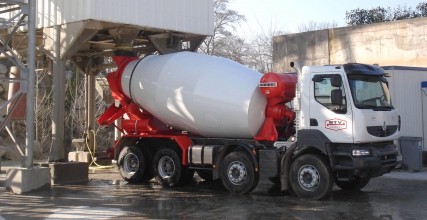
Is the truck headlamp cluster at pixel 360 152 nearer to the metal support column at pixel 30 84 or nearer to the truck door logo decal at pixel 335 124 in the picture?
the truck door logo decal at pixel 335 124

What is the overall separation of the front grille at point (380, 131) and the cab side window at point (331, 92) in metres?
0.66

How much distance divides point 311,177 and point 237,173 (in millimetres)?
1850

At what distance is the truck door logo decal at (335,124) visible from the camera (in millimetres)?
10570

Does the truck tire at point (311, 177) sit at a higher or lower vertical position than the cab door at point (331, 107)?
lower

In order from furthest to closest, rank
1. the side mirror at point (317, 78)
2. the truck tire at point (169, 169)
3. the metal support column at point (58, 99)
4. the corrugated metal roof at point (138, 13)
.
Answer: the metal support column at point (58, 99), the corrugated metal roof at point (138, 13), the truck tire at point (169, 169), the side mirror at point (317, 78)

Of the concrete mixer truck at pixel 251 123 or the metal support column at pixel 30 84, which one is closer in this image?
the concrete mixer truck at pixel 251 123

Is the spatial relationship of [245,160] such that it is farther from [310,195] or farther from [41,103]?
[41,103]

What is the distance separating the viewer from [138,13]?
47.6 ft

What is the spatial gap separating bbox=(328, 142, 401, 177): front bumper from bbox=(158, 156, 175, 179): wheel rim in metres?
4.44

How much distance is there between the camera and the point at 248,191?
1177 cm

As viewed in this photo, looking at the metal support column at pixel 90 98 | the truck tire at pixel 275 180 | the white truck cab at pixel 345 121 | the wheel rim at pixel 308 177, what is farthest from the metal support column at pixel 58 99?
the wheel rim at pixel 308 177

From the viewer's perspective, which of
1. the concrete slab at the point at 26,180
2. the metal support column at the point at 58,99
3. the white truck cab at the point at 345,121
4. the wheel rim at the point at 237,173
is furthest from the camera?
the metal support column at the point at 58,99

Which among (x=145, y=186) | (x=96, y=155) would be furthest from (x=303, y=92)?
(x=96, y=155)

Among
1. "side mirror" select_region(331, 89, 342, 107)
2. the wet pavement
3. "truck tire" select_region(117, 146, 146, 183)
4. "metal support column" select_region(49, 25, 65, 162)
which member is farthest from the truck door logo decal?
"metal support column" select_region(49, 25, 65, 162)
